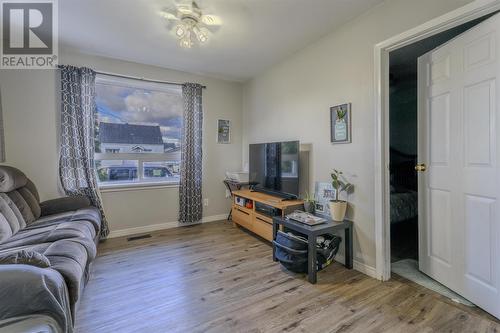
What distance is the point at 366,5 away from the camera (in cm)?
206

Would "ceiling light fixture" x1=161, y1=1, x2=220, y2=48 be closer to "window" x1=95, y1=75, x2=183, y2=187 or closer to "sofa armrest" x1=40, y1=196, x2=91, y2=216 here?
"window" x1=95, y1=75, x2=183, y2=187

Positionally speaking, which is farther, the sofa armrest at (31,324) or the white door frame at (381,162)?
the white door frame at (381,162)

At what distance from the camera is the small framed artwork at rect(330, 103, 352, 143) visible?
2.32 meters

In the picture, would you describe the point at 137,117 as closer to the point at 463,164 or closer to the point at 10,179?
the point at 10,179

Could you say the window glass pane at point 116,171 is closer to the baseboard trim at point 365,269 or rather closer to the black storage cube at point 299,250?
the black storage cube at point 299,250

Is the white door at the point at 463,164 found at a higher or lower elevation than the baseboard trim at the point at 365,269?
higher

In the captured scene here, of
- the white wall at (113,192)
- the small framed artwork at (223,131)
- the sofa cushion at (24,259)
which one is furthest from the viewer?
the small framed artwork at (223,131)

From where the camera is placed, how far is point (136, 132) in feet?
11.3

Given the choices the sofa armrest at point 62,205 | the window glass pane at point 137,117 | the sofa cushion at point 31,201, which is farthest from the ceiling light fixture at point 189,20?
the sofa cushion at point 31,201

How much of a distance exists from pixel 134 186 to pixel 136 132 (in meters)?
0.80

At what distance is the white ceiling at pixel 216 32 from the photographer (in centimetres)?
206

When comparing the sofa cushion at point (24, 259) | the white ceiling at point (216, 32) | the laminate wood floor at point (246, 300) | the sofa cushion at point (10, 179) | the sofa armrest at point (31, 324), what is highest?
the white ceiling at point (216, 32)

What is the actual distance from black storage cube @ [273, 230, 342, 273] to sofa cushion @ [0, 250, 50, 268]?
1.73m

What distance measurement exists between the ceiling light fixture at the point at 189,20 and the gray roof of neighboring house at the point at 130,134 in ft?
5.41
